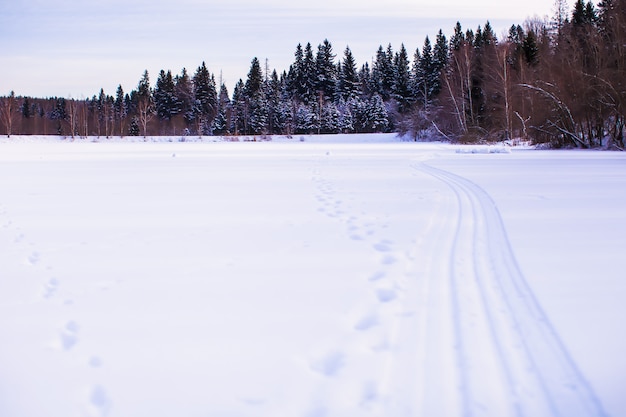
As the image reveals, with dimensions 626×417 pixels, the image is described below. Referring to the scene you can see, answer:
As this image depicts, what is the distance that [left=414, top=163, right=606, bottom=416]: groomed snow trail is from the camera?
7.25ft

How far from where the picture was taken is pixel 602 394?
227 cm

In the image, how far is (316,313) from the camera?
3301 mm

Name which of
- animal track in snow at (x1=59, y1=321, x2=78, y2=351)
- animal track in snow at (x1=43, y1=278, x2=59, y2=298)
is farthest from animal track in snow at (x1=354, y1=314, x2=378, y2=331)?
animal track in snow at (x1=43, y1=278, x2=59, y2=298)

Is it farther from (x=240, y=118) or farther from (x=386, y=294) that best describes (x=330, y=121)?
(x=386, y=294)

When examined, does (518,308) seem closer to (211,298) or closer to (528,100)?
(211,298)

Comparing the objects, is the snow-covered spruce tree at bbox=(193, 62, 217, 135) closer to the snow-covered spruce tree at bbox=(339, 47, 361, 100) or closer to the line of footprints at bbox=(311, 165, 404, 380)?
the snow-covered spruce tree at bbox=(339, 47, 361, 100)

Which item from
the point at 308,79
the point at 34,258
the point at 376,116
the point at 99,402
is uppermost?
the point at 308,79

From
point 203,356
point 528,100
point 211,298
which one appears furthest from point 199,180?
point 528,100

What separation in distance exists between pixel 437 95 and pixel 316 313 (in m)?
50.4

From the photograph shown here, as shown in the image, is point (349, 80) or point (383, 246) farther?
point (349, 80)

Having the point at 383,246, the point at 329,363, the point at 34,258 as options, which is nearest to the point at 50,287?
the point at 34,258

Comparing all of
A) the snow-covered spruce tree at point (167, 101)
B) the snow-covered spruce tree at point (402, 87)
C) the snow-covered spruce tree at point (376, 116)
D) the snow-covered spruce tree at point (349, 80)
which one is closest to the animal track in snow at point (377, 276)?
the snow-covered spruce tree at point (376, 116)

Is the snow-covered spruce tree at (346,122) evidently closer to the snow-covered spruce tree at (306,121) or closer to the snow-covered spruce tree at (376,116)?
the snow-covered spruce tree at (376,116)

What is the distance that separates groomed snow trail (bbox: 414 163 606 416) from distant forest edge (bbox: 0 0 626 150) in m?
22.8
